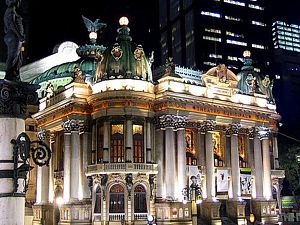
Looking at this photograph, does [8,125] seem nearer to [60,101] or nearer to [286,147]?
[60,101]

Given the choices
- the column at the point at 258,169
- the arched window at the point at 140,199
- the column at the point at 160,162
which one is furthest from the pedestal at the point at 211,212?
the column at the point at 258,169

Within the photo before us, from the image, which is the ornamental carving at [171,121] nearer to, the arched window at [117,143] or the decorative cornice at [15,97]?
the arched window at [117,143]

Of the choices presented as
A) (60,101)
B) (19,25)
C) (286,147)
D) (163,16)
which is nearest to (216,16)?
(163,16)

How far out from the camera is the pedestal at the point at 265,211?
Answer: 63856 mm

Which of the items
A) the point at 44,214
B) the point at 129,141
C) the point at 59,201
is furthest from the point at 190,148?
the point at 44,214

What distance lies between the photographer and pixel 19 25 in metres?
15.2

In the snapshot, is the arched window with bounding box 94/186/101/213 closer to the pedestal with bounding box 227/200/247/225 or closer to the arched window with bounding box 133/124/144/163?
the arched window with bounding box 133/124/144/163

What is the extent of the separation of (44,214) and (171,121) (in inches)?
800

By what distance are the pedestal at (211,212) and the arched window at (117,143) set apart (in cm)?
1198

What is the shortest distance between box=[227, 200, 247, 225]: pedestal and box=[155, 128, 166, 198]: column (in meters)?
10.8

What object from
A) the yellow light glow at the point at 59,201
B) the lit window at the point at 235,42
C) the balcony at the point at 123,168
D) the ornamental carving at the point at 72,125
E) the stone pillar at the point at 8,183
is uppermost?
the lit window at the point at 235,42

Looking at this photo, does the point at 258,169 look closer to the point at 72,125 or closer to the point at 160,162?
the point at 160,162

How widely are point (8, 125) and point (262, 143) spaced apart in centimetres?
5528

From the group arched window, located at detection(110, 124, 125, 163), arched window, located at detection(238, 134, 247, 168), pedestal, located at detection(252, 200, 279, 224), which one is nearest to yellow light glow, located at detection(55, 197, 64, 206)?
arched window, located at detection(110, 124, 125, 163)
